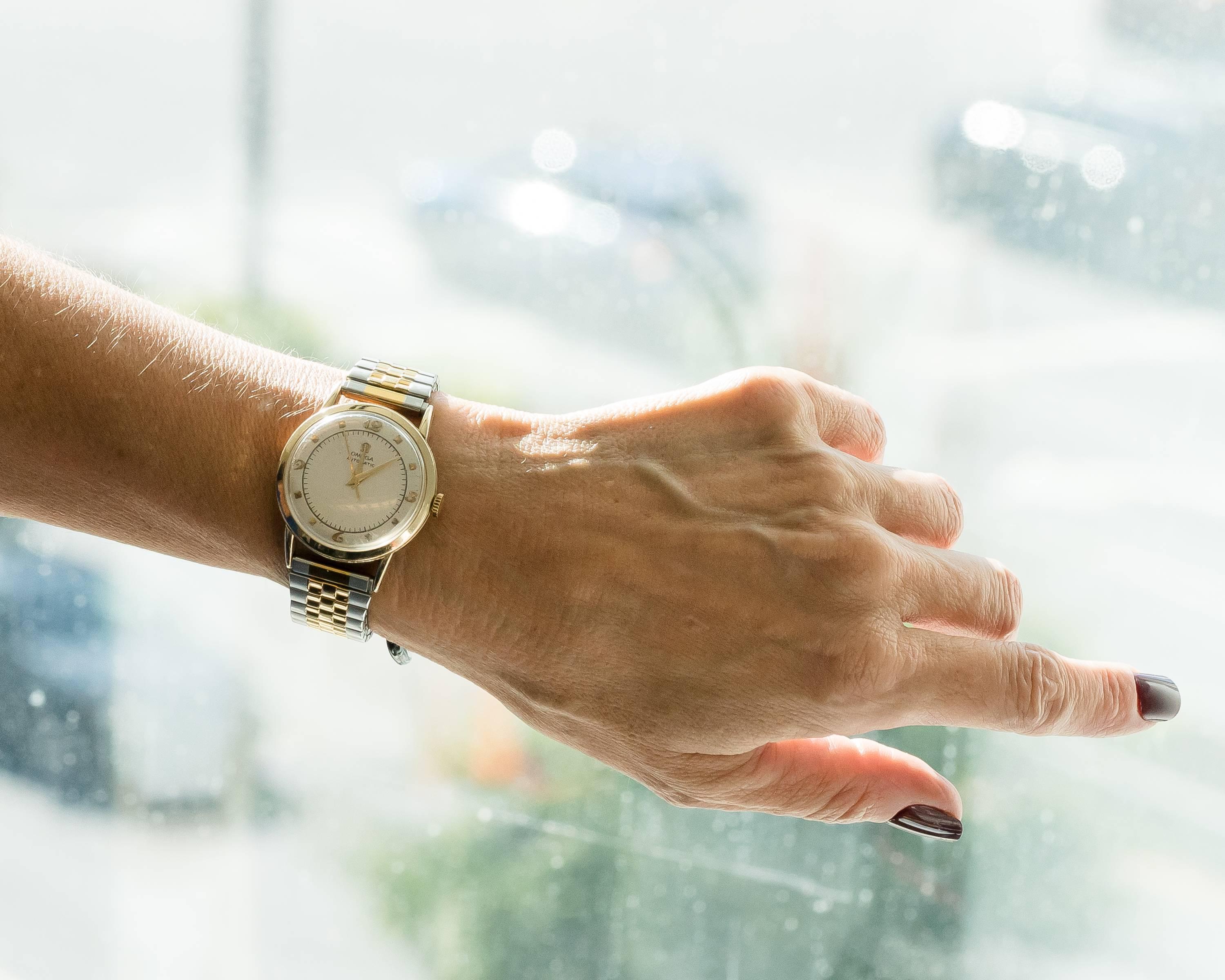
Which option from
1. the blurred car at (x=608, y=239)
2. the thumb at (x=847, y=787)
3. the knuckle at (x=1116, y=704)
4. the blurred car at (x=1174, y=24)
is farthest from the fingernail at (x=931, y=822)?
the blurred car at (x=1174, y=24)

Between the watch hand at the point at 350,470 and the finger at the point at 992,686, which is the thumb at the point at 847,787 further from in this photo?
the watch hand at the point at 350,470

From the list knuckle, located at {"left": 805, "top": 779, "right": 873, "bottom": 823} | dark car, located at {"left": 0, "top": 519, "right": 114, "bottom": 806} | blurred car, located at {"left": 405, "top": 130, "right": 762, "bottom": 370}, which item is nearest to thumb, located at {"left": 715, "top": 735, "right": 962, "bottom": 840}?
knuckle, located at {"left": 805, "top": 779, "right": 873, "bottom": 823}

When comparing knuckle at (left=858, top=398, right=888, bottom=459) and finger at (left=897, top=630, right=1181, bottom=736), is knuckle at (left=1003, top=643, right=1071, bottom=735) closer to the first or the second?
finger at (left=897, top=630, right=1181, bottom=736)

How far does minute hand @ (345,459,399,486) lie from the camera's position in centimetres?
58

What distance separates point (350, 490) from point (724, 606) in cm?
24

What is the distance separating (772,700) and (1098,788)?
0.57 meters

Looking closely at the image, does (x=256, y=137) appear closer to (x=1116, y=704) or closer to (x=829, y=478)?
(x=829, y=478)

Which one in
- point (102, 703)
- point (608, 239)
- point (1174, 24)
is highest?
point (1174, 24)

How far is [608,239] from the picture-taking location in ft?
3.39

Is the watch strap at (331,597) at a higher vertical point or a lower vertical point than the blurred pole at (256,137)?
lower

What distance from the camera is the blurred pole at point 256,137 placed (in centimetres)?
104

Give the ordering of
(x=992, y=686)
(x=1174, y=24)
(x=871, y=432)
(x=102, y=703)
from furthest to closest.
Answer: (x=102, y=703) < (x=1174, y=24) < (x=871, y=432) < (x=992, y=686)

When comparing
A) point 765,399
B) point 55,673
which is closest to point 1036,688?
point 765,399

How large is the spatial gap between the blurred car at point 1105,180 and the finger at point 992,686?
52 cm
